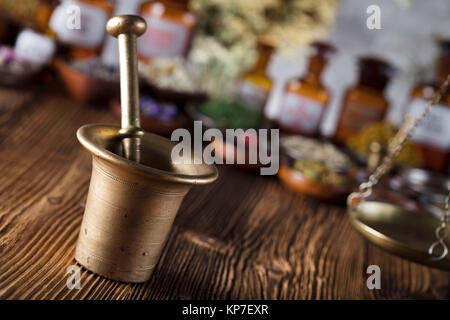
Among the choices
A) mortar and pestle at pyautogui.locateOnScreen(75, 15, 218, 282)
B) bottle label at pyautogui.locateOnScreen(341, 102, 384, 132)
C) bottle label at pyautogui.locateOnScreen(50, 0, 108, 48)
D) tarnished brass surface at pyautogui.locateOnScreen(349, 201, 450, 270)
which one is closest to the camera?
mortar and pestle at pyautogui.locateOnScreen(75, 15, 218, 282)

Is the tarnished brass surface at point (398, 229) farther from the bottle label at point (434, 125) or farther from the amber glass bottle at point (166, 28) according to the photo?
the amber glass bottle at point (166, 28)

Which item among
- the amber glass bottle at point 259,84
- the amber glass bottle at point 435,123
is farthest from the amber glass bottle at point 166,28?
the amber glass bottle at point 435,123

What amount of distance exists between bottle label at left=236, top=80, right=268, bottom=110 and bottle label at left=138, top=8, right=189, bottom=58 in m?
0.38

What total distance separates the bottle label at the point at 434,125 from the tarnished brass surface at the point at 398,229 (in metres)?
1.52

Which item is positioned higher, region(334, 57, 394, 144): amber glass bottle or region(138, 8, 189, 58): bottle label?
region(138, 8, 189, 58): bottle label

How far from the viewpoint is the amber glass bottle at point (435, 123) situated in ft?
8.45

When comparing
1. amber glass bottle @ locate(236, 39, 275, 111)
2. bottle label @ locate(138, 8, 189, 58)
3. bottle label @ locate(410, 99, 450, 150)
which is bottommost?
bottle label @ locate(410, 99, 450, 150)

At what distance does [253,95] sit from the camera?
2576mm

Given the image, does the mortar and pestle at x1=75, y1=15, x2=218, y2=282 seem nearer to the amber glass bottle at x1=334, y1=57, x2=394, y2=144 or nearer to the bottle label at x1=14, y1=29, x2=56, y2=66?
the bottle label at x1=14, y1=29, x2=56, y2=66

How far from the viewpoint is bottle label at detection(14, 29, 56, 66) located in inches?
77.0

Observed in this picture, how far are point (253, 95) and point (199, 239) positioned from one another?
148 centimetres

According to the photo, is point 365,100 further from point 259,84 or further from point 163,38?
point 163,38

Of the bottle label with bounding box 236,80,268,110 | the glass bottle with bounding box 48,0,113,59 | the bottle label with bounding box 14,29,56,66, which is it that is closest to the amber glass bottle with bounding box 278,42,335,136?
the bottle label with bounding box 236,80,268,110
